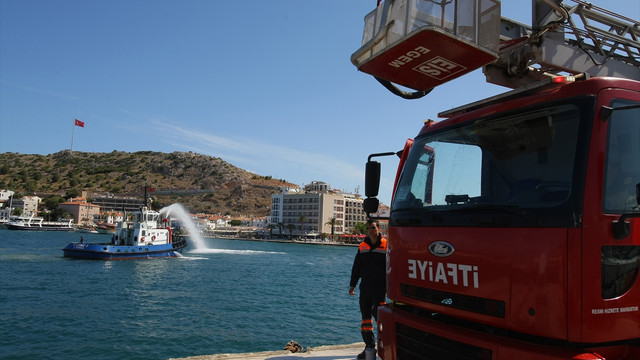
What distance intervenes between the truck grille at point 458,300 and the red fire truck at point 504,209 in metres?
0.01

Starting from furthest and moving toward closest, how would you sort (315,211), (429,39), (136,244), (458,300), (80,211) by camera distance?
1. (80,211)
2. (315,211)
3. (136,244)
4. (429,39)
5. (458,300)

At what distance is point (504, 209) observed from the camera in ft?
8.82

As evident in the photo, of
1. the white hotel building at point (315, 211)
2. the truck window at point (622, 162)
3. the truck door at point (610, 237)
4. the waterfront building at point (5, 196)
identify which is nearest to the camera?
the truck door at point (610, 237)

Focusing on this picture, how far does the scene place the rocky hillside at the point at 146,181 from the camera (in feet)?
534

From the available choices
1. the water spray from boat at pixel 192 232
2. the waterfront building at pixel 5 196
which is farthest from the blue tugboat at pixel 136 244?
the waterfront building at pixel 5 196

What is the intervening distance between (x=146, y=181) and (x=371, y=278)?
6397 inches

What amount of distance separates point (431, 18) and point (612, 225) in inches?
80.3

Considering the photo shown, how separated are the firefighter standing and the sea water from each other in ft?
24.3

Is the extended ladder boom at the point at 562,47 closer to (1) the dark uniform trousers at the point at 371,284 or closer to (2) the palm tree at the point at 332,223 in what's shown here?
(1) the dark uniform trousers at the point at 371,284

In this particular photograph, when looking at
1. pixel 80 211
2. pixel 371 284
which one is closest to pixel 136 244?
pixel 371 284

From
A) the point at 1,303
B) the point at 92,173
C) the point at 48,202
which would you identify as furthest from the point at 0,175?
the point at 1,303

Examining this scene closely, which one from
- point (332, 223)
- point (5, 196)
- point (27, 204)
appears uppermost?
point (5, 196)

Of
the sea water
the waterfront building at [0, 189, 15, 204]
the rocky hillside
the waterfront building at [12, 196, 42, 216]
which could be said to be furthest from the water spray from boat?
the waterfront building at [0, 189, 15, 204]

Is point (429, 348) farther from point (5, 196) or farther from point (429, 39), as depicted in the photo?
point (5, 196)
